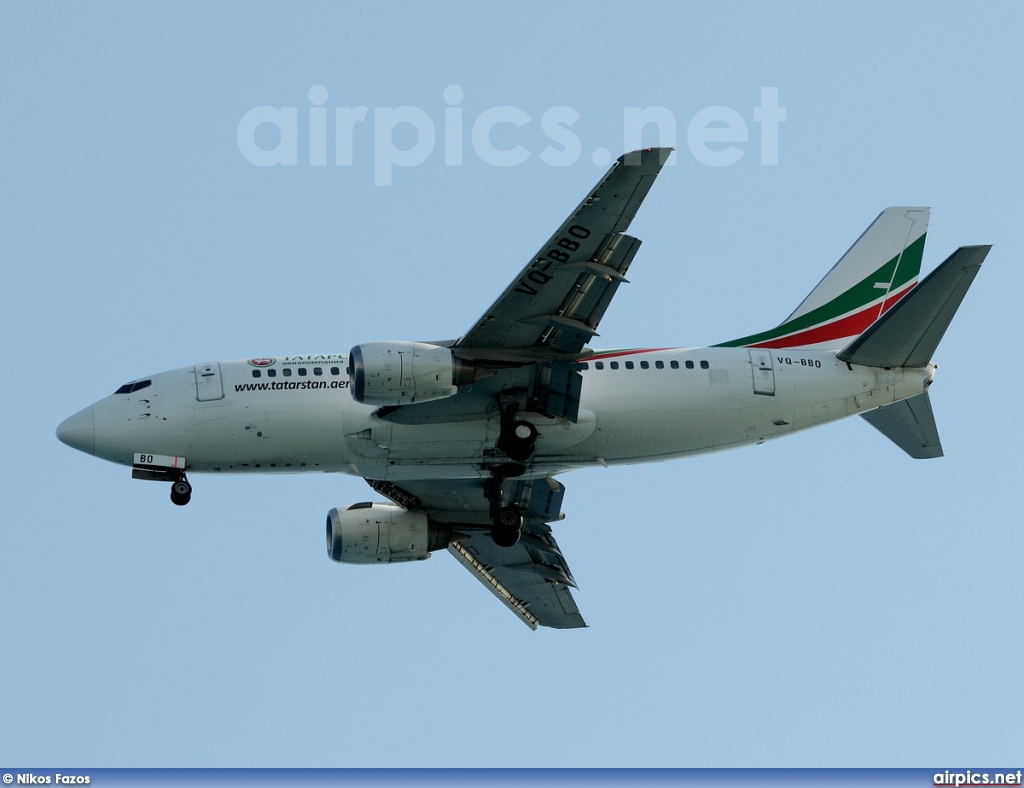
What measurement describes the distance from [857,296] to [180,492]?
869 inches

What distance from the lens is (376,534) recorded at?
2170 inches

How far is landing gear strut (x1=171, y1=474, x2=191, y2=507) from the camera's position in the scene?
157 feet

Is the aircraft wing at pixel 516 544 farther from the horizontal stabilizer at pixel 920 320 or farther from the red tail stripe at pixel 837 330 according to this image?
the horizontal stabilizer at pixel 920 320

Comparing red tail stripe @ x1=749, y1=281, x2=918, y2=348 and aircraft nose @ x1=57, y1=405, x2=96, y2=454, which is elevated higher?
red tail stripe @ x1=749, y1=281, x2=918, y2=348

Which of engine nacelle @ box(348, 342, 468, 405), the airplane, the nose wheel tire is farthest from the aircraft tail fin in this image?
the nose wheel tire

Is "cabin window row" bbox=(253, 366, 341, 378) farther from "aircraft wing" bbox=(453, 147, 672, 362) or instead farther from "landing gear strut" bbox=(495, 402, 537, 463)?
"landing gear strut" bbox=(495, 402, 537, 463)

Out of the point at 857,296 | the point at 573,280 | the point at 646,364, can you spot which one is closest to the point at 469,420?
the point at 646,364

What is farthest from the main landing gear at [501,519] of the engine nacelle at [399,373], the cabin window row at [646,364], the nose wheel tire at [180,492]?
the nose wheel tire at [180,492]

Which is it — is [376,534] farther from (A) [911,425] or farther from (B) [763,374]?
(A) [911,425]

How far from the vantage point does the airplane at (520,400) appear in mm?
45750

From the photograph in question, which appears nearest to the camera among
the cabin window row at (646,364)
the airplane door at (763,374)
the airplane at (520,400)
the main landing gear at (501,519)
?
the airplane at (520,400)

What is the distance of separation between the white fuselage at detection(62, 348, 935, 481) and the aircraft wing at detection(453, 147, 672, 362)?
8.29 feet

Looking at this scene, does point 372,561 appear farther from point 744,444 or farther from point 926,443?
point 926,443

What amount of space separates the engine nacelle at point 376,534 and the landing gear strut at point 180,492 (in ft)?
26.8
